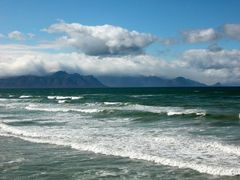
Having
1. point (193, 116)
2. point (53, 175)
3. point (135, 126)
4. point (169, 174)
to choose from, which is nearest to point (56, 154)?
point (53, 175)

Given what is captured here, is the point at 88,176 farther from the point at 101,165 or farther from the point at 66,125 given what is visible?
the point at 66,125

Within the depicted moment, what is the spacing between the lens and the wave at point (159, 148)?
15336 millimetres

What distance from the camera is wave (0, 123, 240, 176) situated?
1534 centimetres

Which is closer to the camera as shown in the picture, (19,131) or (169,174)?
(169,174)

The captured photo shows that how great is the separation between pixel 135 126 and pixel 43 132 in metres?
6.87

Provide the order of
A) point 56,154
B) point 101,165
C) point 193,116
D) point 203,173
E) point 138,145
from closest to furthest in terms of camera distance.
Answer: point 203,173 → point 101,165 → point 56,154 → point 138,145 → point 193,116

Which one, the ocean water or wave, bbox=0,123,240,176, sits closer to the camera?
the ocean water

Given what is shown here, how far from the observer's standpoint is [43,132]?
26.0 m

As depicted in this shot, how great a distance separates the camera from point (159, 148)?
1912cm

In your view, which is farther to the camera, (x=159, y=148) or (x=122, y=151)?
(x=159, y=148)

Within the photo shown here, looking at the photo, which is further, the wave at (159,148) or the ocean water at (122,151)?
the wave at (159,148)

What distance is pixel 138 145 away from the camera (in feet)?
65.7

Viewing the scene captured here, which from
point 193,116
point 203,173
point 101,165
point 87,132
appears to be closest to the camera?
point 203,173

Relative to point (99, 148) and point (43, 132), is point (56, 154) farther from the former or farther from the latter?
point (43, 132)
